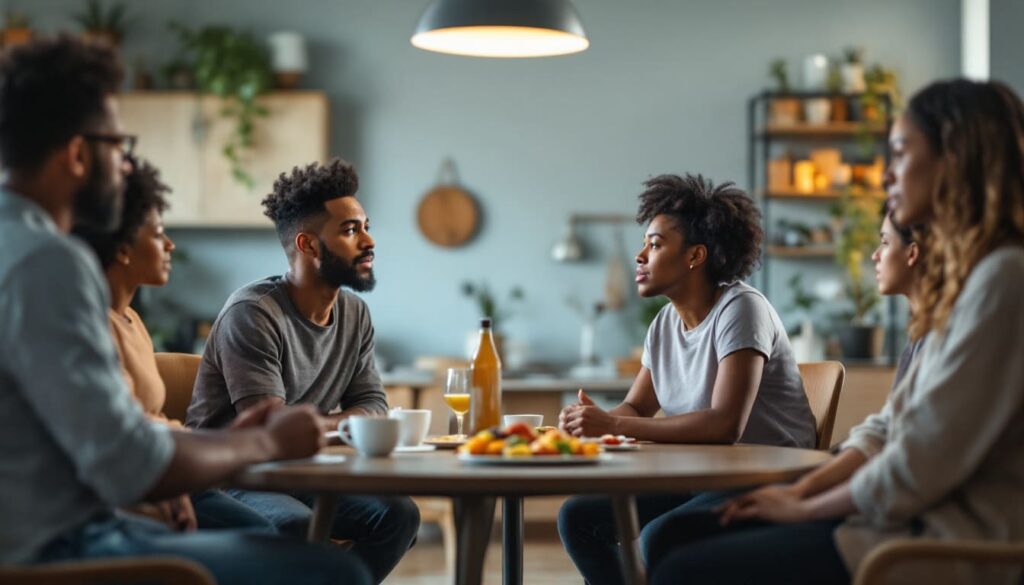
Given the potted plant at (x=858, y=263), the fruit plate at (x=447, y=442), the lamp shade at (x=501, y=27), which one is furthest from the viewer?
the potted plant at (x=858, y=263)

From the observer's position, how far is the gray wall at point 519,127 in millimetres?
6086

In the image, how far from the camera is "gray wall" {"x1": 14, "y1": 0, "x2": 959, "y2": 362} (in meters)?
6.09

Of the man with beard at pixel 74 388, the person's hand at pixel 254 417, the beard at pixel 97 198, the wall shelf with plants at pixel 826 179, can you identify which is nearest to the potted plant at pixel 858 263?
the wall shelf with plants at pixel 826 179

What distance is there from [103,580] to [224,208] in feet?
14.9

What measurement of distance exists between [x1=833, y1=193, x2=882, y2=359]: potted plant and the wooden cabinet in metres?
2.42

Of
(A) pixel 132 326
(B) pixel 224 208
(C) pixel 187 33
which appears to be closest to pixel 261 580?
(A) pixel 132 326

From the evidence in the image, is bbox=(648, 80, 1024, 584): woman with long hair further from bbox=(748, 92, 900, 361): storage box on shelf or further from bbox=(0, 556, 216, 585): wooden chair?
bbox=(748, 92, 900, 361): storage box on shelf

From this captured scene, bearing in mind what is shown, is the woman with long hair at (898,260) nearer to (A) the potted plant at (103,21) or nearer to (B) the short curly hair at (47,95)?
(B) the short curly hair at (47,95)

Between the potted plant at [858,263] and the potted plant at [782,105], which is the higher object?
the potted plant at [782,105]

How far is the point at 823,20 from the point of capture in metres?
6.12

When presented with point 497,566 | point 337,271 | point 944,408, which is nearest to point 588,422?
point 337,271

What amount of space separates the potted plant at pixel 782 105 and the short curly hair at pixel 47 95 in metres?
4.59

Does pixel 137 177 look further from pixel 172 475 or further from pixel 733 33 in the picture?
pixel 733 33

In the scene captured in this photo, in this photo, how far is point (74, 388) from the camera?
1480 millimetres
